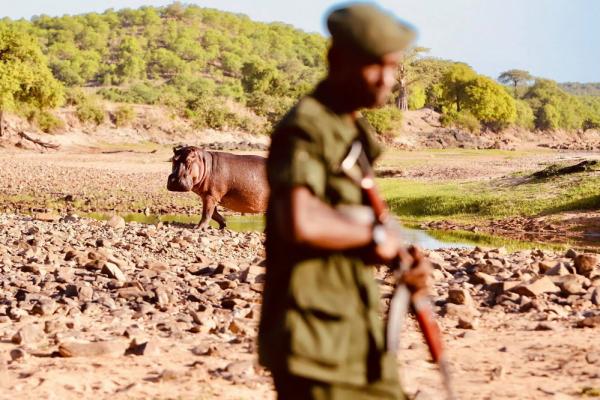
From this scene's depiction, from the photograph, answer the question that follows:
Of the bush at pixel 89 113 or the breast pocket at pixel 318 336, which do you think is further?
the bush at pixel 89 113

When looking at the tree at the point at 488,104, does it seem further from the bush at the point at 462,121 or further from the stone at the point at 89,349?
the stone at the point at 89,349

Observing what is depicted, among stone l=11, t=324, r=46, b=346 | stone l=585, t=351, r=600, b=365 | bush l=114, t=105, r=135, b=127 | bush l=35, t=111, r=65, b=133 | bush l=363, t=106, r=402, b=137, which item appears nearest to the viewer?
stone l=585, t=351, r=600, b=365

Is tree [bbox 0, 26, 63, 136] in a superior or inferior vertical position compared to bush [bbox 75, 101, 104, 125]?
superior

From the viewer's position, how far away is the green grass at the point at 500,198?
24.3 meters

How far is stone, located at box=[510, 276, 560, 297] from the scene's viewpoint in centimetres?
912

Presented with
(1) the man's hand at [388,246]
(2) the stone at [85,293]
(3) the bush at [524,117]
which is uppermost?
(3) the bush at [524,117]

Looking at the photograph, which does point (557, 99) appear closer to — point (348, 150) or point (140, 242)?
point (140, 242)

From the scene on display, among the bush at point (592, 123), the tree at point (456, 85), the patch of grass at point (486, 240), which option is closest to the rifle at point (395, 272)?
the patch of grass at point (486, 240)

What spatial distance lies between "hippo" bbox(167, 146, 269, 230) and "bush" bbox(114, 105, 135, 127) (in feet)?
140

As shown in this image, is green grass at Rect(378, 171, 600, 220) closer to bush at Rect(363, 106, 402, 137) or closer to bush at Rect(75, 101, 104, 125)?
bush at Rect(75, 101, 104, 125)

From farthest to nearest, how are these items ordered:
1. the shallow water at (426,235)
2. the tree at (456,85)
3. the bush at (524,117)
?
the bush at (524,117)
the tree at (456,85)
the shallow water at (426,235)

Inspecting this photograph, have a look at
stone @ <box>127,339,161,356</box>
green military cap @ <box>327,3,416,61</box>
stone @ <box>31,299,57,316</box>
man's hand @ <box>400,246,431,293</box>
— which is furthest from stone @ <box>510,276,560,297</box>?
green military cap @ <box>327,3,416,61</box>

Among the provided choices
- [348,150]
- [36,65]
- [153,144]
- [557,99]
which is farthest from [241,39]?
[348,150]

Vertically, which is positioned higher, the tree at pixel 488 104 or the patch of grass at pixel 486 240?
the tree at pixel 488 104
